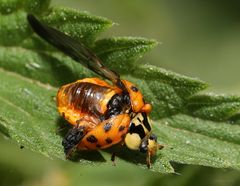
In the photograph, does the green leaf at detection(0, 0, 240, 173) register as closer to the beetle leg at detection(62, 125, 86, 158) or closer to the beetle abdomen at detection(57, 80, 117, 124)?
the beetle leg at detection(62, 125, 86, 158)

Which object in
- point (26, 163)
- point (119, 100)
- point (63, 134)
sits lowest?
point (26, 163)

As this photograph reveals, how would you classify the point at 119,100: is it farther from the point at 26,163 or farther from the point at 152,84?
the point at 26,163

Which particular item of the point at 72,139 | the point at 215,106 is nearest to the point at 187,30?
the point at 215,106

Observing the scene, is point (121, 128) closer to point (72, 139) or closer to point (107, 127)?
point (107, 127)

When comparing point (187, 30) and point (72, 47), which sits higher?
point (72, 47)

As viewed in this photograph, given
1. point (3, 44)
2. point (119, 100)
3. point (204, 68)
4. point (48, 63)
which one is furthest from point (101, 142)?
point (204, 68)

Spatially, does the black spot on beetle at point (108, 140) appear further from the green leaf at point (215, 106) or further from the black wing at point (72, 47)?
the green leaf at point (215, 106)
